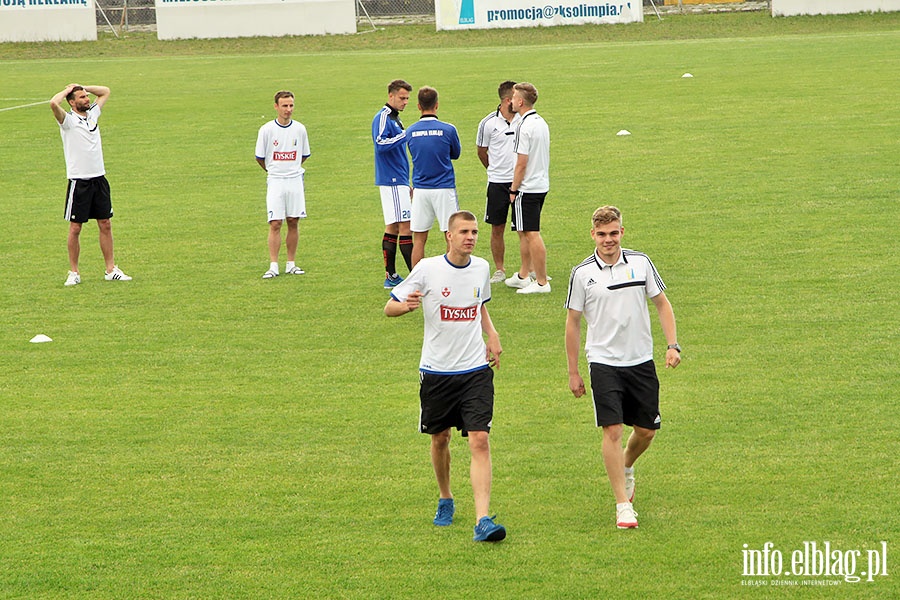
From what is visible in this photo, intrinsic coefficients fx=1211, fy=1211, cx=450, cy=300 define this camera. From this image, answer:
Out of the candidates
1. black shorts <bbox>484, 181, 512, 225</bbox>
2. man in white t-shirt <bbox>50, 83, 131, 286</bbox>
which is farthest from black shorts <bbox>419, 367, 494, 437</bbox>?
man in white t-shirt <bbox>50, 83, 131, 286</bbox>

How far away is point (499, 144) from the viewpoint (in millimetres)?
14328

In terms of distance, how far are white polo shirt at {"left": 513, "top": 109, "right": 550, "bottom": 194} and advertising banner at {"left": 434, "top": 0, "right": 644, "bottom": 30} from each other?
29.4 meters

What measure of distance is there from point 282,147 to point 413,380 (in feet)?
15.7

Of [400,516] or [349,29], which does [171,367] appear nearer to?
[400,516]

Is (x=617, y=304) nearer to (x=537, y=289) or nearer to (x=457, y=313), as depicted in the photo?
(x=457, y=313)

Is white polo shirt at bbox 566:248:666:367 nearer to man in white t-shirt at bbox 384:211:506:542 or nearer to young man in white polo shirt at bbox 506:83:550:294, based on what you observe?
man in white t-shirt at bbox 384:211:506:542

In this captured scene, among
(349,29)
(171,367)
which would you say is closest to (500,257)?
(171,367)

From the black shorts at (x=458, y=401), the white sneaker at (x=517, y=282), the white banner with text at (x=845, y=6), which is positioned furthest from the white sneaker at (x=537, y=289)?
the white banner with text at (x=845, y=6)

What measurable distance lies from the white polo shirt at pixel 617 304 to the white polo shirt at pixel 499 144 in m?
6.42

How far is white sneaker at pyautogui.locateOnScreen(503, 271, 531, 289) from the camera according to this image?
14719 mm

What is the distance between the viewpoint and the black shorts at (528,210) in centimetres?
1395

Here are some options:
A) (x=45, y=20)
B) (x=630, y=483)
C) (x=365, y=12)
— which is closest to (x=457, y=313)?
(x=630, y=483)

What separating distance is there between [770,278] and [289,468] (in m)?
7.51

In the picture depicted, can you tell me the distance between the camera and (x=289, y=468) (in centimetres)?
925
